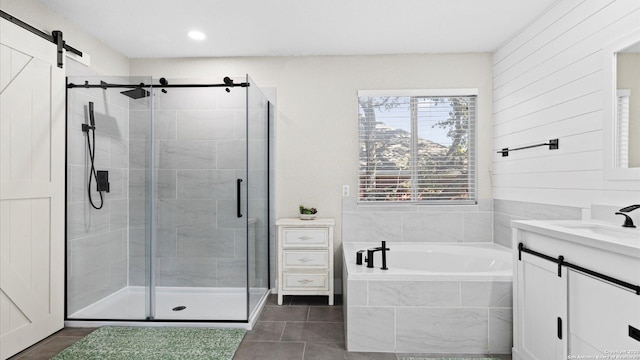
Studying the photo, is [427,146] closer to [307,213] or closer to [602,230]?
[307,213]

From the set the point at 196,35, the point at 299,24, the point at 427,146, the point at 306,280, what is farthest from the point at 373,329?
the point at 196,35

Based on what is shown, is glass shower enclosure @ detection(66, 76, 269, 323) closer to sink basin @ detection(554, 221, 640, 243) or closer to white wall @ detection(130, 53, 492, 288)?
white wall @ detection(130, 53, 492, 288)

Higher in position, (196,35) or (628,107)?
(196,35)

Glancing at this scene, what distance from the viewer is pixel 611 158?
2.09m

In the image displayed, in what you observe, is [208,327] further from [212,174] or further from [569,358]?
[569,358]

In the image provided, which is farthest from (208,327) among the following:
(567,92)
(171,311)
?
(567,92)

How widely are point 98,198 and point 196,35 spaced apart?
1650mm

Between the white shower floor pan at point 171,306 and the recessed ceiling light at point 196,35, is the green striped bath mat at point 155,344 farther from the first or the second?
the recessed ceiling light at point 196,35

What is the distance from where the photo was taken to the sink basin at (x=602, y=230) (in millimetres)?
1793

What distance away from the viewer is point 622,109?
204 centimetres

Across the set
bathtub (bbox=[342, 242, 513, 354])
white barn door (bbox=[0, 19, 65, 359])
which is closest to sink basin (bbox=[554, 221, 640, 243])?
bathtub (bbox=[342, 242, 513, 354])

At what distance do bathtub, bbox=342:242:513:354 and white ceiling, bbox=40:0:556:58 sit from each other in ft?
6.57

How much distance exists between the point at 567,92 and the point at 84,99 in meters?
3.64

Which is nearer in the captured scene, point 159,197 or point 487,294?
point 487,294
